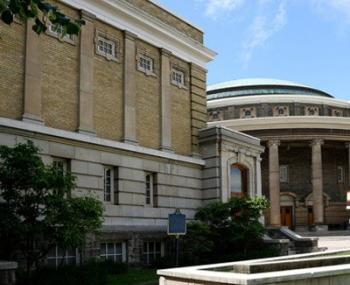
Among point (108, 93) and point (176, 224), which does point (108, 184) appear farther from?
point (176, 224)

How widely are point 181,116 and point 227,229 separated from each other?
7.07m

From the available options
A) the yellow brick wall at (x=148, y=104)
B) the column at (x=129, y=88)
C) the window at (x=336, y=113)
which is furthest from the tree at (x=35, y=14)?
the window at (x=336, y=113)

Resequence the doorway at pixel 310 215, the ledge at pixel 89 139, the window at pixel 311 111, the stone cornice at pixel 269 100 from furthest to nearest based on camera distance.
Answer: the window at pixel 311 111 → the stone cornice at pixel 269 100 → the doorway at pixel 310 215 → the ledge at pixel 89 139

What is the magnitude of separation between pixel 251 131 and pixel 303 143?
6.63m

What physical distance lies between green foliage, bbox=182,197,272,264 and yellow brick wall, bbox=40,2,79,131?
7.80m

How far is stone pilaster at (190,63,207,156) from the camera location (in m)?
32.3

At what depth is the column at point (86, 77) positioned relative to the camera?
24875 millimetres

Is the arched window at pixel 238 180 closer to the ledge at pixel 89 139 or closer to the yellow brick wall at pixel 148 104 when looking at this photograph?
the ledge at pixel 89 139

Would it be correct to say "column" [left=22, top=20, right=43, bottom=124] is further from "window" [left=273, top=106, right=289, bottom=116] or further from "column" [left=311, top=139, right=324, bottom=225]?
"window" [left=273, top=106, right=289, bottom=116]

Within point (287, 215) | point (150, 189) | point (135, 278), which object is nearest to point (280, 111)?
point (287, 215)

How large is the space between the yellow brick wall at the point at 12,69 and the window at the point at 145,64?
24.5 feet

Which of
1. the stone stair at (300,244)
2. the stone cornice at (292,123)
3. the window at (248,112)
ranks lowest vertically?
the stone stair at (300,244)

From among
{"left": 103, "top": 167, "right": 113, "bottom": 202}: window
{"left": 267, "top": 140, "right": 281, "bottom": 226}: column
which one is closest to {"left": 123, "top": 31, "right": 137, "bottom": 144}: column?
{"left": 103, "top": 167, "right": 113, "bottom": 202}: window

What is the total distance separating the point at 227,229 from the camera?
28000 mm
